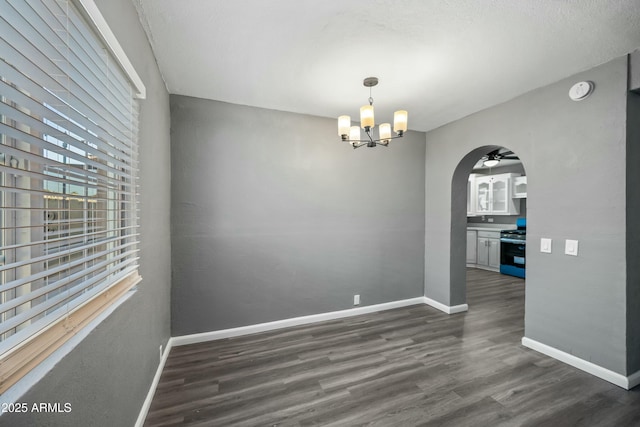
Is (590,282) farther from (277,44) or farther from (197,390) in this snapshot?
(197,390)

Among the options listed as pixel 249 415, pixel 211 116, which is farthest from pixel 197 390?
pixel 211 116

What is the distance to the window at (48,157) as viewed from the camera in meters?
0.68

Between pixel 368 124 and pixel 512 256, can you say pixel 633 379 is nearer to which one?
pixel 368 124

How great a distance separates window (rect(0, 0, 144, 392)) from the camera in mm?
678

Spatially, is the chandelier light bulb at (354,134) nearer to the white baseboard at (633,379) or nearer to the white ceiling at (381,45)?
the white ceiling at (381,45)

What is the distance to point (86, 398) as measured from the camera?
1.01 meters

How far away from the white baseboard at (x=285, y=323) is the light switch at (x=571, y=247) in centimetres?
195

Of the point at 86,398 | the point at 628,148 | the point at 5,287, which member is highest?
the point at 628,148

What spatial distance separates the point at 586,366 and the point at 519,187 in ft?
15.9

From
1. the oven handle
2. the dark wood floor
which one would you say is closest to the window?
the dark wood floor

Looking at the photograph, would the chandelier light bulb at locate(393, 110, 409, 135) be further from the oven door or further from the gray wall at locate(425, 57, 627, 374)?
the oven door

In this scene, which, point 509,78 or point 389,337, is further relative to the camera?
point 389,337

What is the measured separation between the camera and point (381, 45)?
1903mm

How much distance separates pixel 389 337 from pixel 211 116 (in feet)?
10.3
